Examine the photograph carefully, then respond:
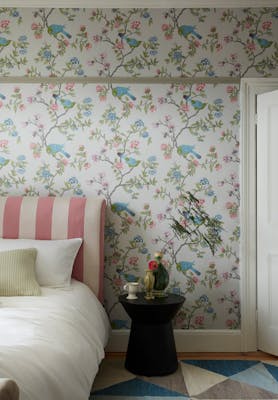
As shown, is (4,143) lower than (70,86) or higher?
lower

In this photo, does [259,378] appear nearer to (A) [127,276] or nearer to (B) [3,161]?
(A) [127,276]

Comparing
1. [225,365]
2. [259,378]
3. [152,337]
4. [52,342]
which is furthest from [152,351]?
[52,342]

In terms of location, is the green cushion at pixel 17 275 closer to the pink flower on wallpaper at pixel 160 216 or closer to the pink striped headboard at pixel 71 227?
the pink striped headboard at pixel 71 227

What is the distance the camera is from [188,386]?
3.08 metres

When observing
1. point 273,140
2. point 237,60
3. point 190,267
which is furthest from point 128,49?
point 190,267

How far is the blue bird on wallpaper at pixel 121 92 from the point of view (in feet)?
12.6

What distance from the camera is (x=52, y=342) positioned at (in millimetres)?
2207

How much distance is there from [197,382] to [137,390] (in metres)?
0.40

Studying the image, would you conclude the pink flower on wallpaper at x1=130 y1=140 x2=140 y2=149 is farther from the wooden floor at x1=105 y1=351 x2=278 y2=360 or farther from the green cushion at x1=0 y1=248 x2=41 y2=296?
the wooden floor at x1=105 y1=351 x2=278 y2=360

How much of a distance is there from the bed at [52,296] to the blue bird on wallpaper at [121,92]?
0.84 metres

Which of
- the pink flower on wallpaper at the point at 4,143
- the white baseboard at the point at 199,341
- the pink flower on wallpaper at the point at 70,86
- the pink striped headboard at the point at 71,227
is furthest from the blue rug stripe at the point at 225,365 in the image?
the pink flower on wallpaper at the point at 70,86

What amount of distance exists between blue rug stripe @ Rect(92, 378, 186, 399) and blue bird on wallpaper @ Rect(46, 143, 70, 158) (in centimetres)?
174

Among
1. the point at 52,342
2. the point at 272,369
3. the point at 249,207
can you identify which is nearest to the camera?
the point at 52,342

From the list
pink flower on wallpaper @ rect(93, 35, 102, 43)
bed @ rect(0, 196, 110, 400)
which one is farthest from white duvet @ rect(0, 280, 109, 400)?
pink flower on wallpaper @ rect(93, 35, 102, 43)
